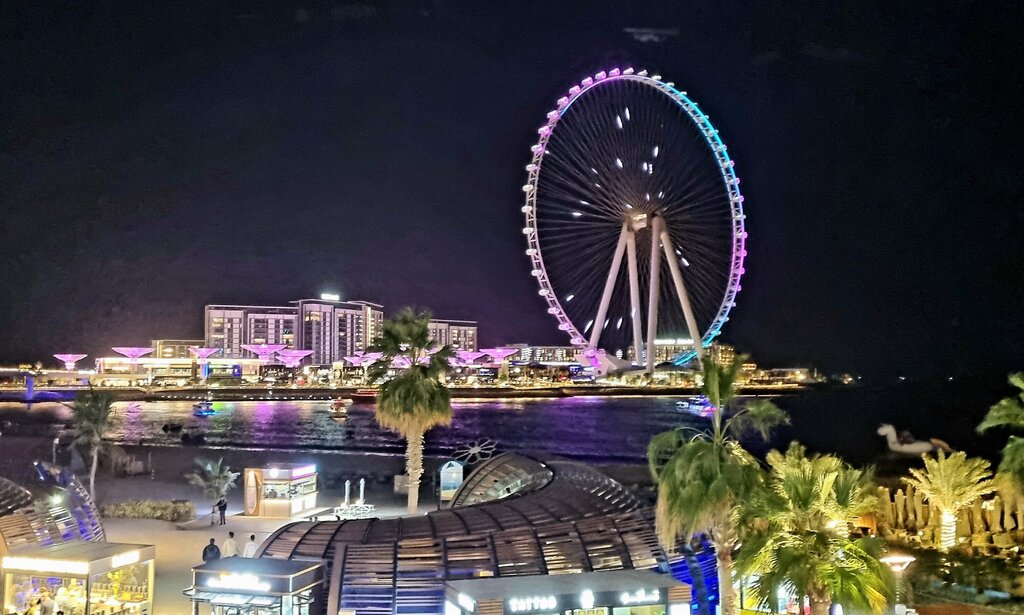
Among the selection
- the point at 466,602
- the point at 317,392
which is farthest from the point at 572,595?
the point at 317,392

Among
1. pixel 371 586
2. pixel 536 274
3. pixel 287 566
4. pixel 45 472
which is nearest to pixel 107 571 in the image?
pixel 287 566

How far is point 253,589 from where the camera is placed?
13555mm

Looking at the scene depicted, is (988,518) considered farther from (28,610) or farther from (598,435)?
(598,435)

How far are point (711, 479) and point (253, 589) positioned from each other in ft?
24.8

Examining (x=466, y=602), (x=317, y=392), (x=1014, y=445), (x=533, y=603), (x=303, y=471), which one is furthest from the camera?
(x=317, y=392)

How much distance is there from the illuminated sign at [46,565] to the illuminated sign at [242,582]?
3030mm

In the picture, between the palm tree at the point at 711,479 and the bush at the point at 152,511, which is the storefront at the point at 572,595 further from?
the bush at the point at 152,511

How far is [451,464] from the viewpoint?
2991 cm

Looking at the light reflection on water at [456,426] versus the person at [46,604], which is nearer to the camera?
the person at [46,604]

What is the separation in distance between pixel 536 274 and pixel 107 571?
5727cm

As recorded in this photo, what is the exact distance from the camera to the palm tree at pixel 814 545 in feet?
37.0

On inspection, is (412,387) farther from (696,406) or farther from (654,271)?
(696,406)

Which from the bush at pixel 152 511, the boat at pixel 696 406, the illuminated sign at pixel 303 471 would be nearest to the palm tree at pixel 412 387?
the illuminated sign at pixel 303 471

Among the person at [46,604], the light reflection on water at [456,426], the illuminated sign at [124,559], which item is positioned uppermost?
the illuminated sign at [124,559]
